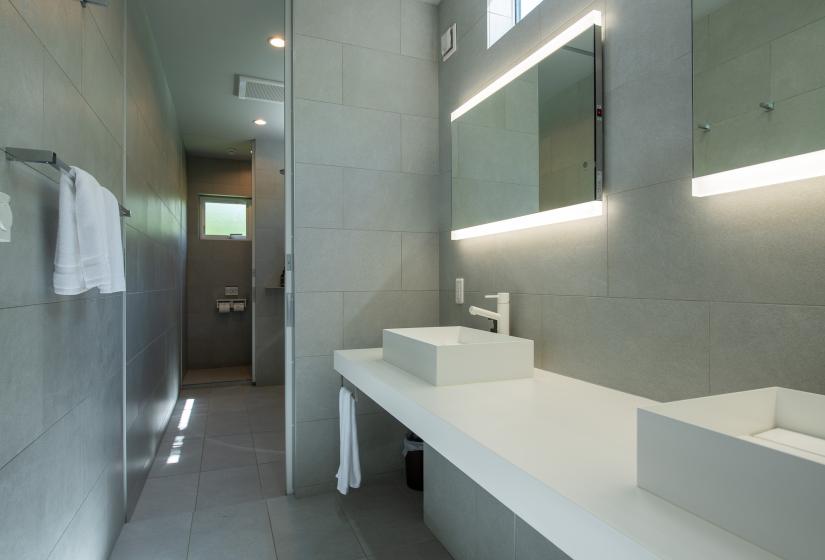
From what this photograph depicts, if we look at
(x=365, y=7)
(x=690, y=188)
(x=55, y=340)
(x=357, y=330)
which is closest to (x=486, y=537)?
(x=357, y=330)

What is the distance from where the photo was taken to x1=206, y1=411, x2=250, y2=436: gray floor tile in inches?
148

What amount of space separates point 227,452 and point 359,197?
2.03 m

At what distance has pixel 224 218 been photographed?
6383mm

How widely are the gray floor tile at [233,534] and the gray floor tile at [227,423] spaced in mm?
1351

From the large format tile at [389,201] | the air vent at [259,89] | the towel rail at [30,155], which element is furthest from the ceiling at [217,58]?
the towel rail at [30,155]

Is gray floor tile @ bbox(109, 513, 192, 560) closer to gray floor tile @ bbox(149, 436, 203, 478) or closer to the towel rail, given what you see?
gray floor tile @ bbox(149, 436, 203, 478)

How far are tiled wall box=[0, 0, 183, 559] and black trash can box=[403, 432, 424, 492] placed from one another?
1.42 meters

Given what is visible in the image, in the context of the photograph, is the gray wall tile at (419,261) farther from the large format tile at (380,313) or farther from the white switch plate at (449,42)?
the white switch plate at (449,42)

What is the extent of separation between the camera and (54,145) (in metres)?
1.43

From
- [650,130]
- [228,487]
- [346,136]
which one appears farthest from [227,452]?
[650,130]

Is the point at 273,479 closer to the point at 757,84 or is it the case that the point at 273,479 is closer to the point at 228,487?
the point at 228,487

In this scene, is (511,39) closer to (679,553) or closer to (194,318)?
(679,553)

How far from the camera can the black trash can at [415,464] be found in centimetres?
264

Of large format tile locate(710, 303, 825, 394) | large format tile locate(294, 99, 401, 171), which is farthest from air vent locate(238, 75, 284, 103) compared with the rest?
large format tile locate(710, 303, 825, 394)
